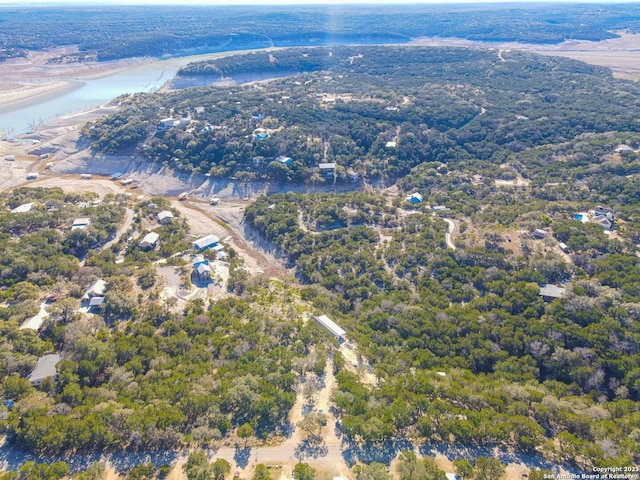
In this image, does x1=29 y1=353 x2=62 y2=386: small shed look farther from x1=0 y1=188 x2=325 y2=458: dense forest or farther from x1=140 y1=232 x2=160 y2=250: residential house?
x1=140 y1=232 x2=160 y2=250: residential house

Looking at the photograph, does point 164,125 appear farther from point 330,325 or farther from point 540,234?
point 540,234

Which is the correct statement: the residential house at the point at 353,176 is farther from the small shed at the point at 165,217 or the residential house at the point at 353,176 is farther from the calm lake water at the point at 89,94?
the calm lake water at the point at 89,94

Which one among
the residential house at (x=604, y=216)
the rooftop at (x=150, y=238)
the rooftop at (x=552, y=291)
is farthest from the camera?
the rooftop at (x=150, y=238)

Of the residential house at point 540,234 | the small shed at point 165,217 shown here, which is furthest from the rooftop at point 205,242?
the residential house at point 540,234

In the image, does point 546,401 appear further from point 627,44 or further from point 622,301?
point 627,44

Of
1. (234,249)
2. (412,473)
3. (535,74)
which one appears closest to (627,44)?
(535,74)

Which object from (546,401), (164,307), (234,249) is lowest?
(234,249)

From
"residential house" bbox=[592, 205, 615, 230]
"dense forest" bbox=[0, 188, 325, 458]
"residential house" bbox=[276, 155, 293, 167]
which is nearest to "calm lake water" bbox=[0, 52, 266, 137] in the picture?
"residential house" bbox=[276, 155, 293, 167]
